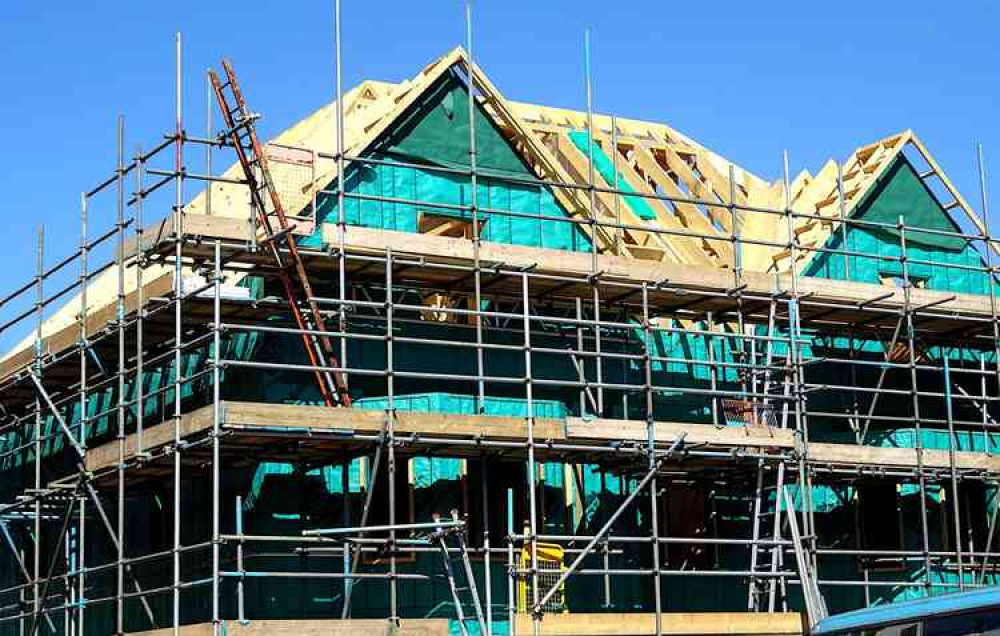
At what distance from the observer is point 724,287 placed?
86.0ft

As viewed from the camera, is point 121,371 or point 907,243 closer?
point 121,371

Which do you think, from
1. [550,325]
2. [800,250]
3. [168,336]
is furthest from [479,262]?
[800,250]

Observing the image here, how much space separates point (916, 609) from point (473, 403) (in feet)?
30.5

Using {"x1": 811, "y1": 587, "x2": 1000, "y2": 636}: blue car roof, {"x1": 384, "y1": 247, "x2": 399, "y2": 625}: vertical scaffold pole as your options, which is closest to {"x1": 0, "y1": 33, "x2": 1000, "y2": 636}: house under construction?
{"x1": 384, "y1": 247, "x2": 399, "y2": 625}: vertical scaffold pole

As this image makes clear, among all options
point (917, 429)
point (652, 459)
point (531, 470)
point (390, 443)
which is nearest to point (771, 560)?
point (917, 429)

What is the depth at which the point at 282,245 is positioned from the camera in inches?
933

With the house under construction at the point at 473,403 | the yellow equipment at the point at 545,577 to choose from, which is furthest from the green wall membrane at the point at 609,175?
the yellow equipment at the point at 545,577

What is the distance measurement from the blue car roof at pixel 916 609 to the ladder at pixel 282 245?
288 inches

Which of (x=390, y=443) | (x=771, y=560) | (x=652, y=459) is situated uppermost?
(x=390, y=443)

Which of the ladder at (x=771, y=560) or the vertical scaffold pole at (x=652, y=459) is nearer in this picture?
the vertical scaffold pole at (x=652, y=459)

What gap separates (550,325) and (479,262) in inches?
108

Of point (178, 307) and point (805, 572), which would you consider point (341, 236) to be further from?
point (805, 572)

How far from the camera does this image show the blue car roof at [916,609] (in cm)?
1656

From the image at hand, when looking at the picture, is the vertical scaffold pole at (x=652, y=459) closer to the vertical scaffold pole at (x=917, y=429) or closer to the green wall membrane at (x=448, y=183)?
the green wall membrane at (x=448, y=183)
